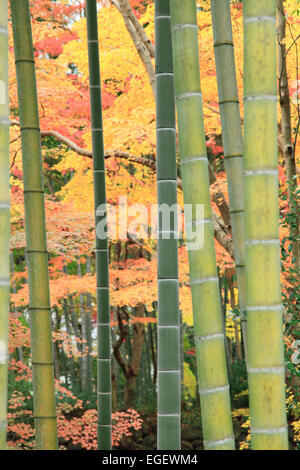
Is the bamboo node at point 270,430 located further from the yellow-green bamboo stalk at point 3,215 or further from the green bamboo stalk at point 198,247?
the yellow-green bamboo stalk at point 3,215

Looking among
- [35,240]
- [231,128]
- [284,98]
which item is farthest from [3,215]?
[284,98]

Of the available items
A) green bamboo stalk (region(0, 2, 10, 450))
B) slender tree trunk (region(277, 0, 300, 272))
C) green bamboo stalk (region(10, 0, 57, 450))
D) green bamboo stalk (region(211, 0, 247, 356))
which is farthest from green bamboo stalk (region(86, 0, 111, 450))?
slender tree trunk (region(277, 0, 300, 272))

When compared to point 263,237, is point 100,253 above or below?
above

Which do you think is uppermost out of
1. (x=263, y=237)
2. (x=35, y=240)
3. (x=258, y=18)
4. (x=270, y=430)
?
(x=258, y=18)

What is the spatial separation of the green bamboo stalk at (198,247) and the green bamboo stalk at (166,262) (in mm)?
567

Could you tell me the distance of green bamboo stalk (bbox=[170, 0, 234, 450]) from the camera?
93.4 inches

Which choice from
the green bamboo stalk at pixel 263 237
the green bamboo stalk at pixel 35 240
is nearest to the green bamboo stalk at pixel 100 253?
the green bamboo stalk at pixel 35 240

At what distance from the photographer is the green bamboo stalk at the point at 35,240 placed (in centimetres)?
319

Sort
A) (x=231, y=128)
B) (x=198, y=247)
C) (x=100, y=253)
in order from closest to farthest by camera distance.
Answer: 1. (x=198, y=247)
2. (x=231, y=128)
3. (x=100, y=253)

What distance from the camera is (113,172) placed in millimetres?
9961

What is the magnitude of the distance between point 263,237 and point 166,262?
0.99 meters

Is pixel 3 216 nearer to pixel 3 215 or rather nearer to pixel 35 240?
pixel 3 215

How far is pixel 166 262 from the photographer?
Result: 3057mm
